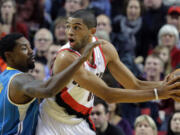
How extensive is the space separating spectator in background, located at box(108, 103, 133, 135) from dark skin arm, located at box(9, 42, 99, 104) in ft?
9.93

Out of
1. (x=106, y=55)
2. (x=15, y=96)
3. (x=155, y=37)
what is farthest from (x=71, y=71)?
(x=155, y=37)

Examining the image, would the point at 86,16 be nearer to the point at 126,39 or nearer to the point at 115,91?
the point at 115,91

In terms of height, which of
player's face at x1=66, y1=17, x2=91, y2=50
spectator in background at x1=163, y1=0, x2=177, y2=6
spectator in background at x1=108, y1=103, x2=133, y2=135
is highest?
player's face at x1=66, y1=17, x2=91, y2=50

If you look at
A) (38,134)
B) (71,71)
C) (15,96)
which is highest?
(71,71)

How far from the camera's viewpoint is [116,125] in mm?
7848

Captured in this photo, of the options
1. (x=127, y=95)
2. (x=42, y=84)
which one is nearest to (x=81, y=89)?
(x=127, y=95)

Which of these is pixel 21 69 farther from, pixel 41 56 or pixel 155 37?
pixel 155 37

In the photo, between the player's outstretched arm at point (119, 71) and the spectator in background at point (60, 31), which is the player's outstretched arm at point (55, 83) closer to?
the player's outstretched arm at point (119, 71)

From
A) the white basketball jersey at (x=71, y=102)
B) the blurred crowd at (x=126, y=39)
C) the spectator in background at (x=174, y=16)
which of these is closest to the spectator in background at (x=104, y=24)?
the blurred crowd at (x=126, y=39)

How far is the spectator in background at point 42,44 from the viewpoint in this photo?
9.43 meters

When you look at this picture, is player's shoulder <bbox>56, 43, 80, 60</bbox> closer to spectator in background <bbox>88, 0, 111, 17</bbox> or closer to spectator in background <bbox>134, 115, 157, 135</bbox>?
spectator in background <bbox>134, 115, 157, 135</bbox>

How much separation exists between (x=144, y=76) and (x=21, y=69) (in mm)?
4039

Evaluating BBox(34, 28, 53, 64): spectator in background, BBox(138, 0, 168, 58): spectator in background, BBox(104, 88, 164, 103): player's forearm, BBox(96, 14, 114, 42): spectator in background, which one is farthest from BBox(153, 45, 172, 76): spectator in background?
BBox(104, 88, 164, 103): player's forearm

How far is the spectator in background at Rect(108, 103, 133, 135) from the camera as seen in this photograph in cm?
791
